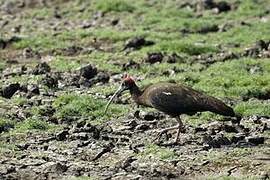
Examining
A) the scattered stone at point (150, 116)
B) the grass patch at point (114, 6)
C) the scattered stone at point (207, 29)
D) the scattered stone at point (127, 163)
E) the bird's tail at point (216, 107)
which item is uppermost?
the bird's tail at point (216, 107)

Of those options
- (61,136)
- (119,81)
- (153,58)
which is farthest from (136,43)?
(61,136)

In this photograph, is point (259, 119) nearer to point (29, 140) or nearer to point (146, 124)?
point (146, 124)

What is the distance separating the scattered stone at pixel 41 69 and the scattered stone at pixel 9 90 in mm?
1786

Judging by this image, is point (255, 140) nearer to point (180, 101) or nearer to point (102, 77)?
point (180, 101)

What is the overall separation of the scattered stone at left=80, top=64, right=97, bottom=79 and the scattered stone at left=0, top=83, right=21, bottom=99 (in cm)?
177

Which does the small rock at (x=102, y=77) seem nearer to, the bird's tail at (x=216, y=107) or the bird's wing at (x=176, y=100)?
the bird's wing at (x=176, y=100)

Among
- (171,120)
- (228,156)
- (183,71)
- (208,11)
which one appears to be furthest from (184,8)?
(228,156)

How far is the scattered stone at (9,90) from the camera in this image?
17.2 m

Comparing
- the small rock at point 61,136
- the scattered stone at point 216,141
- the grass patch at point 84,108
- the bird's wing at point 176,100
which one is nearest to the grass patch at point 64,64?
the grass patch at point 84,108

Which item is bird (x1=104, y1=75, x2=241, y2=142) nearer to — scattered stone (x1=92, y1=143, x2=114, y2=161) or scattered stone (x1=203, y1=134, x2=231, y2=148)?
scattered stone (x1=203, y1=134, x2=231, y2=148)

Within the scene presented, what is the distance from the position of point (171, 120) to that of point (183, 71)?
3995 mm

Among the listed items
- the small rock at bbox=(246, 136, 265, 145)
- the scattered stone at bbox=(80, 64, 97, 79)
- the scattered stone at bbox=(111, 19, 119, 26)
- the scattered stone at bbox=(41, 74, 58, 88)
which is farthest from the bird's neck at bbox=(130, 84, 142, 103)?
the scattered stone at bbox=(111, 19, 119, 26)

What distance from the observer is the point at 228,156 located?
12773 mm

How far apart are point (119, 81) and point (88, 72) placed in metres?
0.70
